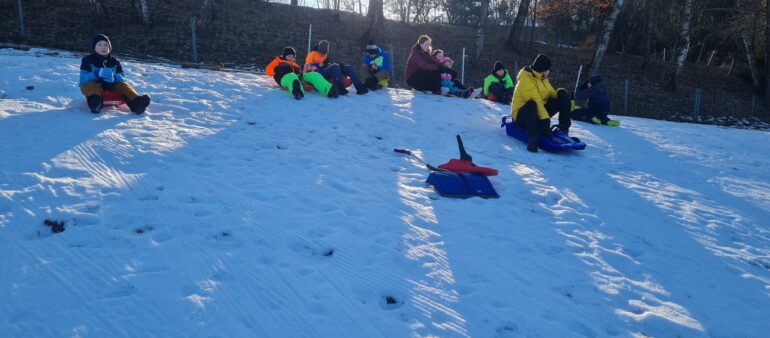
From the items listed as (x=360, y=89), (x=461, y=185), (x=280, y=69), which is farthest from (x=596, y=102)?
(x=280, y=69)

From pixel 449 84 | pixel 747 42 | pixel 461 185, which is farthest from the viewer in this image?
pixel 747 42

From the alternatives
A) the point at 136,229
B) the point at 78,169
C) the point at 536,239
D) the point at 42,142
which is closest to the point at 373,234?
the point at 536,239

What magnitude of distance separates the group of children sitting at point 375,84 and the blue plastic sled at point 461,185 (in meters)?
2.16

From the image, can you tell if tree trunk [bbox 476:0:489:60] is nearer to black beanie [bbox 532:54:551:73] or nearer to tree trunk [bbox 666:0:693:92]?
tree trunk [bbox 666:0:693:92]

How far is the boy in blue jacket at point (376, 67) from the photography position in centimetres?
1018

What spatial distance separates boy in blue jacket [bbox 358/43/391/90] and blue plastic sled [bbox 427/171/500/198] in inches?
220

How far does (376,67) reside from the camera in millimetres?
10320

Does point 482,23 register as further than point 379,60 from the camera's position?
Yes

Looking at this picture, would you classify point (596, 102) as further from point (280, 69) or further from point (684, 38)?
point (684, 38)

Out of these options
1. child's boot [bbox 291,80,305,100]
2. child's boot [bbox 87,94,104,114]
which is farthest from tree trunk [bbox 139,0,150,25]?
child's boot [bbox 87,94,104,114]

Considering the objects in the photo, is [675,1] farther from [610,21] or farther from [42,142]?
[42,142]

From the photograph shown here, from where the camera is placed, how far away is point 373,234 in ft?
11.8

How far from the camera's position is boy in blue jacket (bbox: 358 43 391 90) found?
10180 mm

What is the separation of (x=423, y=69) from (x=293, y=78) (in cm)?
332
